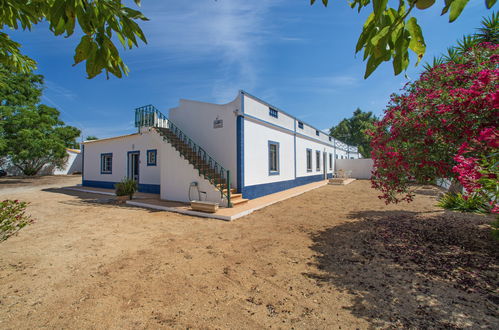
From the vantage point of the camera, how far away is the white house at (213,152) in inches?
353

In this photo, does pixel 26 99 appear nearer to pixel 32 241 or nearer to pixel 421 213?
pixel 32 241

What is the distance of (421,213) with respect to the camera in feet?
22.0

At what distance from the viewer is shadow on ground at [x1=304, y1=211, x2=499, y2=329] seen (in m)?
2.29

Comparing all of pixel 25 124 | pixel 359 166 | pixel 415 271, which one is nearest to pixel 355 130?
pixel 359 166

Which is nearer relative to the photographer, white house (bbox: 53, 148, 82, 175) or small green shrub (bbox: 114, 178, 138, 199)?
small green shrub (bbox: 114, 178, 138, 199)

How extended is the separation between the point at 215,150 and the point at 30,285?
737 cm

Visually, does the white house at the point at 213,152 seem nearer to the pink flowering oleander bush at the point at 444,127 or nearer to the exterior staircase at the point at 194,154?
the exterior staircase at the point at 194,154

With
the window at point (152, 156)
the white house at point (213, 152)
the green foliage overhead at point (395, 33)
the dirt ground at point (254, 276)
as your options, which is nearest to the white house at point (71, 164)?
the white house at point (213, 152)

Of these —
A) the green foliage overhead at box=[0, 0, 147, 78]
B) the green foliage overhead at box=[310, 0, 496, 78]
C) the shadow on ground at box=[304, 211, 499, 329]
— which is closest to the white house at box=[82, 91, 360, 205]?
the shadow on ground at box=[304, 211, 499, 329]

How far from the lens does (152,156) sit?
1241cm

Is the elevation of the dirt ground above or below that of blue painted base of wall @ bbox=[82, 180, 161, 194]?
below

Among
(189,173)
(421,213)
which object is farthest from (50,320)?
(421,213)

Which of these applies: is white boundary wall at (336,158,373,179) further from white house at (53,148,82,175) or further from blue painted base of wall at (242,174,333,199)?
white house at (53,148,82,175)

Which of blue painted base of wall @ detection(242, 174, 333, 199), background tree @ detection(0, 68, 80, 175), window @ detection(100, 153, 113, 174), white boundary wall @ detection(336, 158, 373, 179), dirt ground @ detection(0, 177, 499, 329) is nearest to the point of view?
dirt ground @ detection(0, 177, 499, 329)
